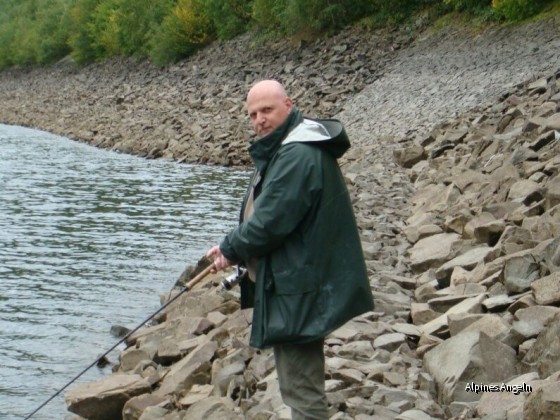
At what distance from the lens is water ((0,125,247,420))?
10617 millimetres

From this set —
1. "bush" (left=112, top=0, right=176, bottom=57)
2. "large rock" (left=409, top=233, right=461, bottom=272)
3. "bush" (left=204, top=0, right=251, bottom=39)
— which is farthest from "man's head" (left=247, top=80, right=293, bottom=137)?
"bush" (left=112, top=0, right=176, bottom=57)

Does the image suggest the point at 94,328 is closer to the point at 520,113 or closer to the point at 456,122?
the point at 520,113

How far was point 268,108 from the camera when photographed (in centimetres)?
526

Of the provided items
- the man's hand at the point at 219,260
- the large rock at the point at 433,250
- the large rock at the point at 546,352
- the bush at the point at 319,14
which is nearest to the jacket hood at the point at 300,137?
the man's hand at the point at 219,260

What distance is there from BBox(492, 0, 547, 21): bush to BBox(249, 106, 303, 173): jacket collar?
2723 cm

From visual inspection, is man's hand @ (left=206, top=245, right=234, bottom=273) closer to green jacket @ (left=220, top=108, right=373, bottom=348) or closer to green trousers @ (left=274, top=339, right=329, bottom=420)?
green jacket @ (left=220, top=108, right=373, bottom=348)

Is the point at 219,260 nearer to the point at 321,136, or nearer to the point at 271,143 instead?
the point at 271,143

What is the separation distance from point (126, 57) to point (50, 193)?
3867 centimetres

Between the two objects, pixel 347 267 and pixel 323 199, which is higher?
pixel 323 199

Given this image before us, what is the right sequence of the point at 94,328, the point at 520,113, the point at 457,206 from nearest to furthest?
the point at 94,328
the point at 457,206
the point at 520,113

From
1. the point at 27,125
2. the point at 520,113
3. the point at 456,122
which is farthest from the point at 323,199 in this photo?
the point at 27,125

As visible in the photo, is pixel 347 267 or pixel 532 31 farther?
pixel 532 31

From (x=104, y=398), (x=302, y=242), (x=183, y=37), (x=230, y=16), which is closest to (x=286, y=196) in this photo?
(x=302, y=242)

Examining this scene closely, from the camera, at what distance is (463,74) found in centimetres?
2827
